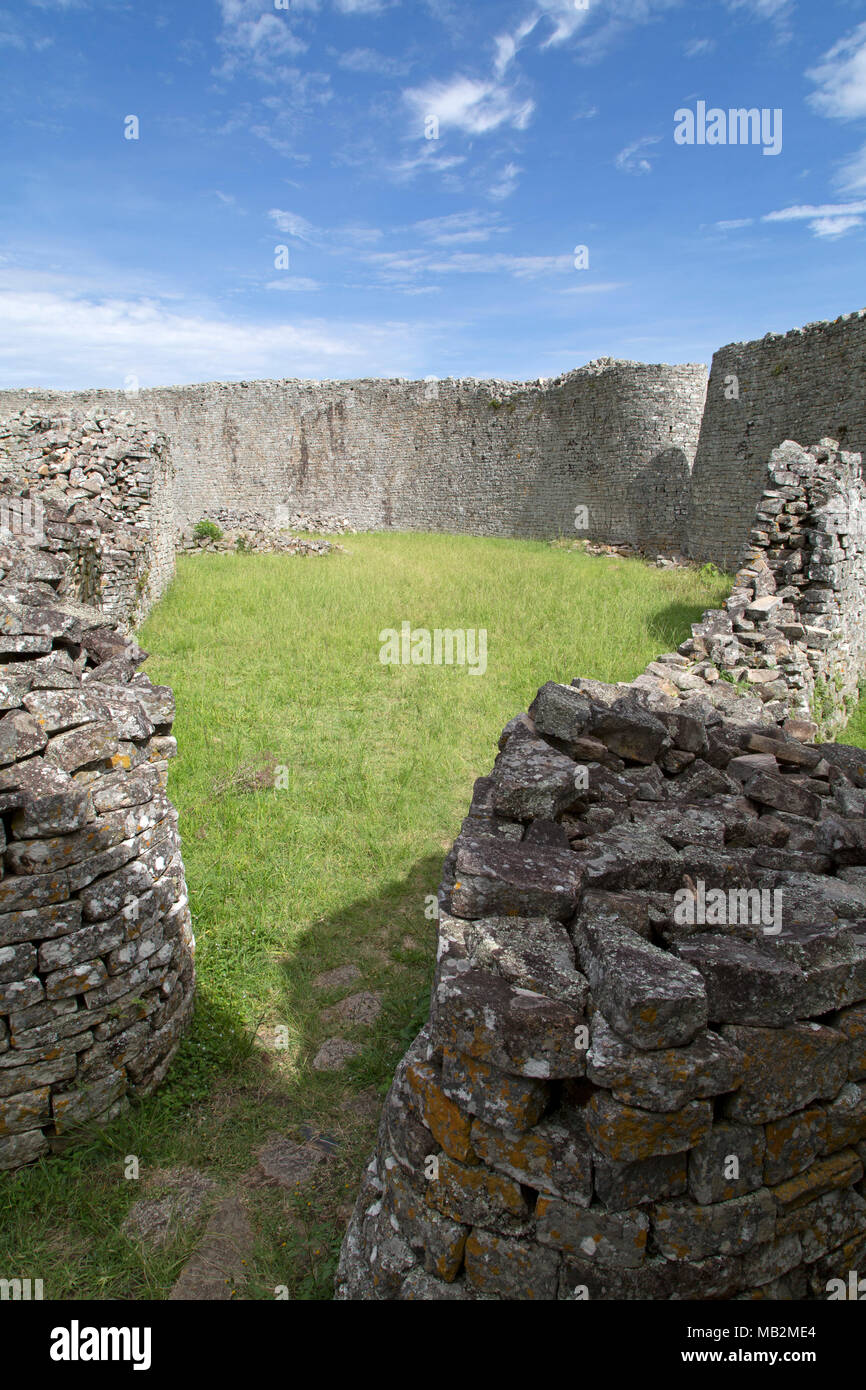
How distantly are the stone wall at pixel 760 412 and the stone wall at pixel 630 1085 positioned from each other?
14.8m

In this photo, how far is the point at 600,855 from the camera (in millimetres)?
3230

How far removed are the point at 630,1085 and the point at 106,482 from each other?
43.1 ft

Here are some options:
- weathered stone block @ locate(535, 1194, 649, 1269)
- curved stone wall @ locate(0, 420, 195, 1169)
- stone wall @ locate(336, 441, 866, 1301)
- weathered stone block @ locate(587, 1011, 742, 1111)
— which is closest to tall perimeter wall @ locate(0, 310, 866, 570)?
curved stone wall @ locate(0, 420, 195, 1169)

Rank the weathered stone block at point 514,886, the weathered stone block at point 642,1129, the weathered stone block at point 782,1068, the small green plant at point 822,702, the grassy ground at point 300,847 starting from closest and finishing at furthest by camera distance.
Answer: the weathered stone block at point 642,1129 < the weathered stone block at point 782,1068 < the weathered stone block at point 514,886 < the grassy ground at point 300,847 < the small green plant at point 822,702

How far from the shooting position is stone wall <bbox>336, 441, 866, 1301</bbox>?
2318 mm

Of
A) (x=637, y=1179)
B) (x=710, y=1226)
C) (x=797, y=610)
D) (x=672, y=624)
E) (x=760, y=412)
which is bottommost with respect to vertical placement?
(x=710, y=1226)

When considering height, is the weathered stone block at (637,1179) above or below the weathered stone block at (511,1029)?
below

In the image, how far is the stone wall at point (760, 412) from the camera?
48.8 feet

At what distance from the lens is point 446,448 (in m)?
27.8

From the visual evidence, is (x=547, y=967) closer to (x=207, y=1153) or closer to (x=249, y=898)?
(x=207, y=1153)

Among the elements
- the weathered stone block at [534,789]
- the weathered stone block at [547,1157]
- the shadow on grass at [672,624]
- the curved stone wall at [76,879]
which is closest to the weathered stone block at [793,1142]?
the weathered stone block at [547,1157]

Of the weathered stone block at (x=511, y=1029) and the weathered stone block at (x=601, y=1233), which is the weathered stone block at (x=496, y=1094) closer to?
the weathered stone block at (x=511, y=1029)

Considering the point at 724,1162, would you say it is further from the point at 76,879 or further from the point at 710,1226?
the point at 76,879

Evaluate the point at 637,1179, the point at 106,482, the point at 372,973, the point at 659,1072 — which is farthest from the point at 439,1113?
the point at 106,482
